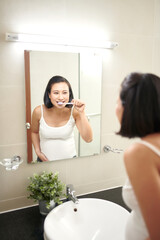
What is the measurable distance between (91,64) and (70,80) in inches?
7.4

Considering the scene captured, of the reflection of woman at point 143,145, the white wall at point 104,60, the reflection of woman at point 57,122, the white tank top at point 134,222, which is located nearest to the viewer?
the reflection of woman at point 143,145

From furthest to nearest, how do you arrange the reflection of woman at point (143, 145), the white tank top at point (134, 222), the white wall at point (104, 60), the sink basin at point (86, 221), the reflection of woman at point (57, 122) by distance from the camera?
the reflection of woman at point (57, 122)
the white wall at point (104, 60)
the sink basin at point (86, 221)
the white tank top at point (134, 222)
the reflection of woman at point (143, 145)

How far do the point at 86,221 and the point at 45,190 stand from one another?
0.94ft

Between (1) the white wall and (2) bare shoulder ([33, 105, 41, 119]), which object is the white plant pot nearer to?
(1) the white wall

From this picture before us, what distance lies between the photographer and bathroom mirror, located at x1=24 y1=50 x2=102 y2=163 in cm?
127

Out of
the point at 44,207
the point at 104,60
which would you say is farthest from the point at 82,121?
the point at 44,207

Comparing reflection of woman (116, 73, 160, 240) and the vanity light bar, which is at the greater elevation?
the vanity light bar

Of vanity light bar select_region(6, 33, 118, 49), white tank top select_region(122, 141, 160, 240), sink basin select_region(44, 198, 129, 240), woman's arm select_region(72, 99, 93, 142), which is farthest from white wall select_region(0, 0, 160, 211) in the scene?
white tank top select_region(122, 141, 160, 240)

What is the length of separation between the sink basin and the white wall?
266mm

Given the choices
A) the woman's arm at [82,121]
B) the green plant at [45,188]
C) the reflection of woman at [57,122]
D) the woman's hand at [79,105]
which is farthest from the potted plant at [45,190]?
the woman's hand at [79,105]

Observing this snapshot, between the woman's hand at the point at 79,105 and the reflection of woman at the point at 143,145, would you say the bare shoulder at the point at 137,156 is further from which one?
the woman's hand at the point at 79,105

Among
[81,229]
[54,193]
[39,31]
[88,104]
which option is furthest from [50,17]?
[81,229]

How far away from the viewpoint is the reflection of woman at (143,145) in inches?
24.5

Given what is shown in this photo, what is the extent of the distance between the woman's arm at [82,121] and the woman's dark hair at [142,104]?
27.4 inches
